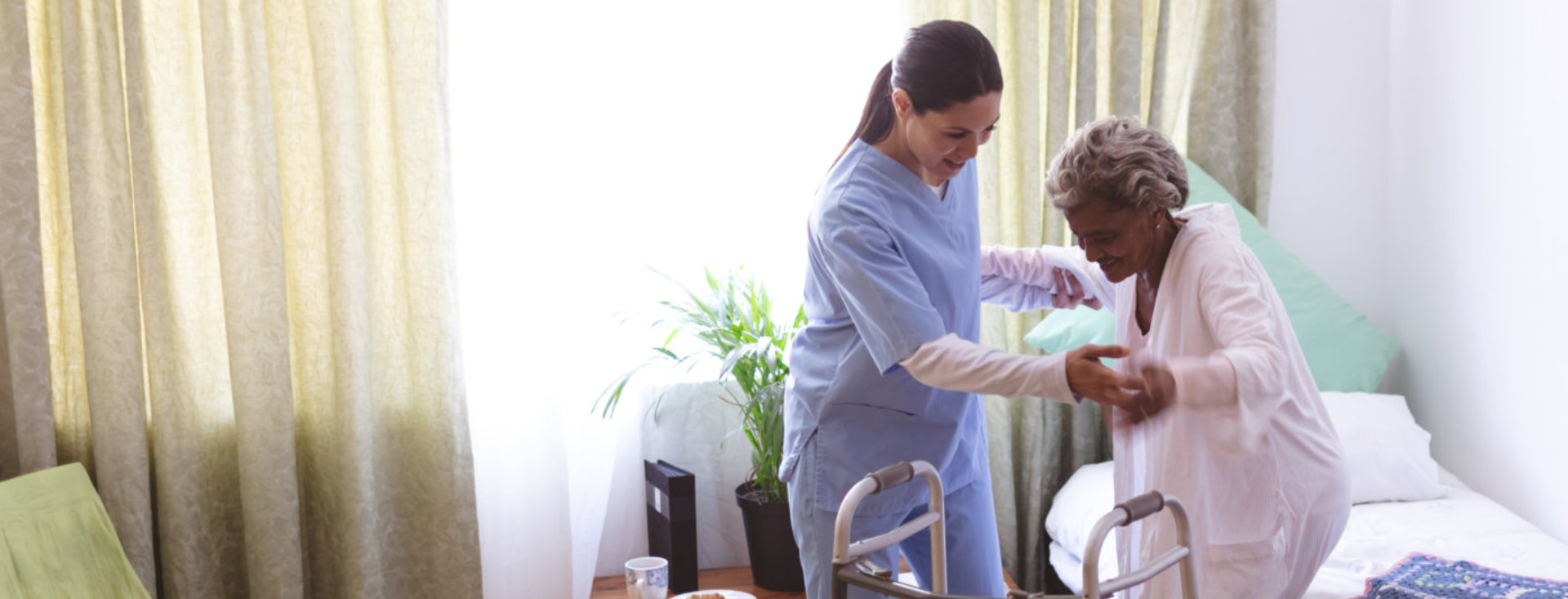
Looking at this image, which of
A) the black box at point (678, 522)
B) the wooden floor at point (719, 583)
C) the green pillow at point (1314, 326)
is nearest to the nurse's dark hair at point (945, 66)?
the green pillow at point (1314, 326)

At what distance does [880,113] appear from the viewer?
5.48 ft

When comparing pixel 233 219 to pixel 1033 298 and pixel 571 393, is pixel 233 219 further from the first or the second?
pixel 1033 298

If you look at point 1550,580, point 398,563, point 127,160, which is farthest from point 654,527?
point 1550,580

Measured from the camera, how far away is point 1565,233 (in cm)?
231

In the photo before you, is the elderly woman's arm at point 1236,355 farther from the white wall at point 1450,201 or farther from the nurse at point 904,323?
the white wall at point 1450,201

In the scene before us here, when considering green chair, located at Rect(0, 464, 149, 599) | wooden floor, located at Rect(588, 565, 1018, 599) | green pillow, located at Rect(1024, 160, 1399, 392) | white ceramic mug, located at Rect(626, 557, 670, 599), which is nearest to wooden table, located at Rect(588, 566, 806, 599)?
wooden floor, located at Rect(588, 565, 1018, 599)

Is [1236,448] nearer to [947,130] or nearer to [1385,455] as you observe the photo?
[947,130]

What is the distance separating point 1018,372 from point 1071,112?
1.78 meters

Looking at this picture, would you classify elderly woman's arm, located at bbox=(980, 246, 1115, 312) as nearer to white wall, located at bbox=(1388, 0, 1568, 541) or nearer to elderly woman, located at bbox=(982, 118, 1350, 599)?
elderly woman, located at bbox=(982, 118, 1350, 599)

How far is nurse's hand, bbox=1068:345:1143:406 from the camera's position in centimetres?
136

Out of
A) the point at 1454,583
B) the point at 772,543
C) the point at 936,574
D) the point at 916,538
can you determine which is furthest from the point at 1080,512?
the point at 936,574

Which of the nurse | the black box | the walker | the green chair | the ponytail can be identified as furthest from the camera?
the black box

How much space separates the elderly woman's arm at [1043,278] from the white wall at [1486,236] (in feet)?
4.02

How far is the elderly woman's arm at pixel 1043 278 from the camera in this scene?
1.78 meters
